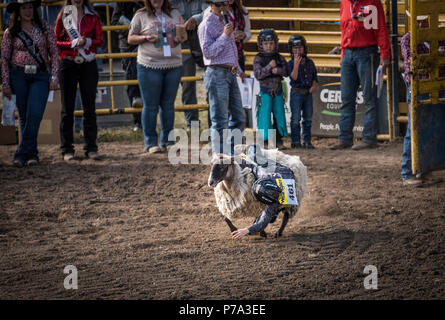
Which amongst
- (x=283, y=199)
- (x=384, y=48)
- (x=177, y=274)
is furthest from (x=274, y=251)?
(x=384, y=48)

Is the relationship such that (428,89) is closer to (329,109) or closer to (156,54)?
(329,109)

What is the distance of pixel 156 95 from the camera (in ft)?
33.6

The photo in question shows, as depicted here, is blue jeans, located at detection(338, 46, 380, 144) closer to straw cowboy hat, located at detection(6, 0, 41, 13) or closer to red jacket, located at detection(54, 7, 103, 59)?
red jacket, located at detection(54, 7, 103, 59)

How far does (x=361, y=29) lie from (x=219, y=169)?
4.62 metres

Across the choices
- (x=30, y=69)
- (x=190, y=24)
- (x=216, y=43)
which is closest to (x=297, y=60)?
(x=190, y=24)

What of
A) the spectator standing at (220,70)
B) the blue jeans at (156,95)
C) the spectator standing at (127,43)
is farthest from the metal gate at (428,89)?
the spectator standing at (127,43)

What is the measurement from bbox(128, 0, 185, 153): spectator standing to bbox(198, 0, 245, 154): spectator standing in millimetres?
1125

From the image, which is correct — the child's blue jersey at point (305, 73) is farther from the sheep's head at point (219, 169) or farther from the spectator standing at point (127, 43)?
the sheep's head at point (219, 169)

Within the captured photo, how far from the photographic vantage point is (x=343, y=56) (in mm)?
10242

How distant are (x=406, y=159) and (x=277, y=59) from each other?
269 centimetres

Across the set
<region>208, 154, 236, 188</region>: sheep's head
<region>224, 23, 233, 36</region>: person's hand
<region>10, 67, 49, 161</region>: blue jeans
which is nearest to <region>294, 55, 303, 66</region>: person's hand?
<region>224, 23, 233, 36</region>: person's hand

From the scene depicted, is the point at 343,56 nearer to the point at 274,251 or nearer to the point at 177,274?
the point at 274,251

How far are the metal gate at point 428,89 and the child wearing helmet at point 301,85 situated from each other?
2488 mm

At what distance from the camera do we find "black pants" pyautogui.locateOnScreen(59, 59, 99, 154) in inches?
387
